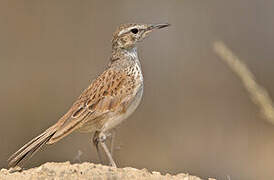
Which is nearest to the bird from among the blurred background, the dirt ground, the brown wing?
the brown wing

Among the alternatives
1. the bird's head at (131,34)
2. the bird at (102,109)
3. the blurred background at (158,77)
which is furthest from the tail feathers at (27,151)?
the blurred background at (158,77)

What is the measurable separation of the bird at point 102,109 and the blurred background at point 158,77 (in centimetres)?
531

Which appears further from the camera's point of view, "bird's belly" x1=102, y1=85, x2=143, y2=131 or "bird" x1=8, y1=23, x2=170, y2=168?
"bird's belly" x1=102, y1=85, x2=143, y2=131

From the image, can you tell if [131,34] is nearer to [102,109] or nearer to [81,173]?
[102,109]

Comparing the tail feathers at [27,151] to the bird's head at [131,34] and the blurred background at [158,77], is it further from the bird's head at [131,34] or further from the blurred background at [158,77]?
the blurred background at [158,77]

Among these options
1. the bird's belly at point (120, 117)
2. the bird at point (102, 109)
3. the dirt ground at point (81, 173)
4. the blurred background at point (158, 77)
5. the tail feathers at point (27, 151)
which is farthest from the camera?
the blurred background at point (158, 77)

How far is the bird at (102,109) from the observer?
9250 millimetres

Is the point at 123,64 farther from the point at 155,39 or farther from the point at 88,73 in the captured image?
the point at 155,39

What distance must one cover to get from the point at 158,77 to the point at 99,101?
906 centimetres

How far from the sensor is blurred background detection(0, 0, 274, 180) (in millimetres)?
16234

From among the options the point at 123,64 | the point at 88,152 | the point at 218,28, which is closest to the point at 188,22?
the point at 218,28

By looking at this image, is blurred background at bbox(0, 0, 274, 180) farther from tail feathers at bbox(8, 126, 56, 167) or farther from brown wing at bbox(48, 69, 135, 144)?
tail feathers at bbox(8, 126, 56, 167)

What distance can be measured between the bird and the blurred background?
5308 mm

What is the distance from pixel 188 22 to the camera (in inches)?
797
